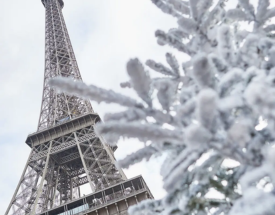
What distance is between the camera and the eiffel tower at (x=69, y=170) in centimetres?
1683

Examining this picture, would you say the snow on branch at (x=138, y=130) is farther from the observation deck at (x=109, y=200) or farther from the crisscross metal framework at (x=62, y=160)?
the crisscross metal framework at (x=62, y=160)

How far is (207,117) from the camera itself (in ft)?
3.40

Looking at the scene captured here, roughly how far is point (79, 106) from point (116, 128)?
90.0 ft

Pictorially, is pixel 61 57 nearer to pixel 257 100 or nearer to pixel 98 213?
pixel 98 213

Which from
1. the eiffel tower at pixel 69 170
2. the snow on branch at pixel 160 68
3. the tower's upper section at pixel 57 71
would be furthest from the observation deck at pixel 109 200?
the snow on branch at pixel 160 68

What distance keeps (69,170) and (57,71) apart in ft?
38.0

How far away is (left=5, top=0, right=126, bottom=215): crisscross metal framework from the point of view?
19.6 m

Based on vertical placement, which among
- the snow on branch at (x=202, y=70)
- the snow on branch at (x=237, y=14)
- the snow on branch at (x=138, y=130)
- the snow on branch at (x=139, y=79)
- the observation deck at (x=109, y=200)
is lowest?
the snow on branch at (x=138, y=130)

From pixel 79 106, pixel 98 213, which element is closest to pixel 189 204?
pixel 98 213

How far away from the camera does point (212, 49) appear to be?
1813 mm

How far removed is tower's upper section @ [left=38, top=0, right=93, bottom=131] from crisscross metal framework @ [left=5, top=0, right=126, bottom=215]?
0.10 meters

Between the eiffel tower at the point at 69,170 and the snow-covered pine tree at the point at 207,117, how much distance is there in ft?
48.1

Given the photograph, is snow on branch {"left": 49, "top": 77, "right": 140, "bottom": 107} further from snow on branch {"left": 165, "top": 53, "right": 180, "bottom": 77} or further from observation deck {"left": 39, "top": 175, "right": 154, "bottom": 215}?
observation deck {"left": 39, "top": 175, "right": 154, "bottom": 215}

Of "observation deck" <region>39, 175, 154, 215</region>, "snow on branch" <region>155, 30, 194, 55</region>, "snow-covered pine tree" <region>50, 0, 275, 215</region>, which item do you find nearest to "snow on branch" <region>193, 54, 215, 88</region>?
"snow-covered pine tree" <region>50, 0, 275, 215</region>
